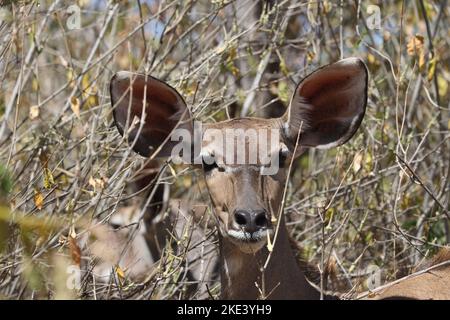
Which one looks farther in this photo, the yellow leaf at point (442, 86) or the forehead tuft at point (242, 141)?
the yellow leaf at point (442, 86)

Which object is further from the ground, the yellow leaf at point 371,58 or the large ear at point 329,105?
the large ear at point 329,105

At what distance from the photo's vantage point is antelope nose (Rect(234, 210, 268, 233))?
202 inches

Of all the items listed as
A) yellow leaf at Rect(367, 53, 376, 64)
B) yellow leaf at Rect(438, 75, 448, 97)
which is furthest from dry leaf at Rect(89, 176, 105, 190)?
yellow leaf at Rect(438, 75, 448, 97)

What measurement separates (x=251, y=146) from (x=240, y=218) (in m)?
0.52

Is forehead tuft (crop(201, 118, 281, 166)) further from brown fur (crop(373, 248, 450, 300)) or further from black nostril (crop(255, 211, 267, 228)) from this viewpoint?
brown fur (crop(373, 248, 450, 300))

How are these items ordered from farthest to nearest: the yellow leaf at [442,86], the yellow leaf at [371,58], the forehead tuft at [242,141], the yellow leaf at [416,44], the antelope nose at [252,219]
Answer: the yellow leaf at [442,86], the yellow leaf at [371,58], the yellow leaf at [416,44], the forehead tuft at [242,141], the antelope nose at [252,219]

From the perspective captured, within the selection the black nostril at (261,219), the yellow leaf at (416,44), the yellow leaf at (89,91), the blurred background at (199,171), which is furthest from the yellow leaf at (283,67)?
the black nostril at (261,219)

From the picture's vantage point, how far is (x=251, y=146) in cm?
555

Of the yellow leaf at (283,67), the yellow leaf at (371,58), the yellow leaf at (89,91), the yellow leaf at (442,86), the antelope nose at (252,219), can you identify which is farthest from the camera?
the yellow leaf at (442,86)

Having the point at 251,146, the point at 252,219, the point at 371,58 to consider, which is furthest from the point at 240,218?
the point at 371,58

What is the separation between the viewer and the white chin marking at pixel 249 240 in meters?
5.16

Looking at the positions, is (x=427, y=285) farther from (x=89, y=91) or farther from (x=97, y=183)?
(x=89, y=91)

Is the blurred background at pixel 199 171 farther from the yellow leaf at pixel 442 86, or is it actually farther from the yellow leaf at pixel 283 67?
the yellow leaf at pixel 442 86

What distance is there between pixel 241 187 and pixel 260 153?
29 centimetres
